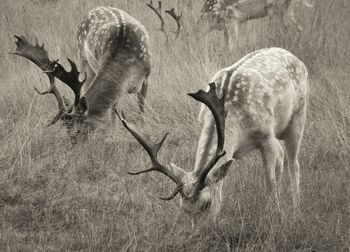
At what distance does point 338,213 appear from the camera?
4.19 m

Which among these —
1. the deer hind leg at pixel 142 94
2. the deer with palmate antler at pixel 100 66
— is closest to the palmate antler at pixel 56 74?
the deer with palmate antler at pixel 100 66

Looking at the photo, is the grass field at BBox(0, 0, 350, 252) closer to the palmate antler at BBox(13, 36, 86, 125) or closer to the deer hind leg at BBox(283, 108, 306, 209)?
the deer hind leg at BBox(283, 108, 306, 209)

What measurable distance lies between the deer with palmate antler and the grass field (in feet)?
0.77

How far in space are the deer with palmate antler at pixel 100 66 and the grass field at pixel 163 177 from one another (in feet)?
0.77

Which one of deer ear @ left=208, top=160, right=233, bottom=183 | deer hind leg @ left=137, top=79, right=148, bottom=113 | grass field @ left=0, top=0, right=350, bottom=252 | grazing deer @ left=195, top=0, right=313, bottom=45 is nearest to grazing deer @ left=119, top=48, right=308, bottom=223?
deer ear @ left=208, top=160, right=233, bottom=183

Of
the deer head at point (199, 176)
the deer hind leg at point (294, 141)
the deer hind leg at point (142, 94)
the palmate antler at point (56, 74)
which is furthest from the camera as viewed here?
the deer hind leg at point (142, 94)

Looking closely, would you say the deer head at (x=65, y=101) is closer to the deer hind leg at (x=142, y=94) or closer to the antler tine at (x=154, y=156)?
the deer hind leg at (x=142, y=94)

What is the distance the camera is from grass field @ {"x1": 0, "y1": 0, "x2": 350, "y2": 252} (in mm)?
4023

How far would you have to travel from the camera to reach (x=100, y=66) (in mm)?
6680

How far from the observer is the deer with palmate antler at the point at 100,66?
19.5ft

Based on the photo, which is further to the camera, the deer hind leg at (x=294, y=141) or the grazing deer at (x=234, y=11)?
the grazing deer at (x=234, y=11)

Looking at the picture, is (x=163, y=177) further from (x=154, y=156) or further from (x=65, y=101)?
(x=65, y=101)

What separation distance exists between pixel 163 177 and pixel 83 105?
1.27 m

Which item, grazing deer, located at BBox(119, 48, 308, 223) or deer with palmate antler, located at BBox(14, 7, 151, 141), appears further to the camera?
deer with palmate antler, located at BBox(14, 7, 151, 141)
